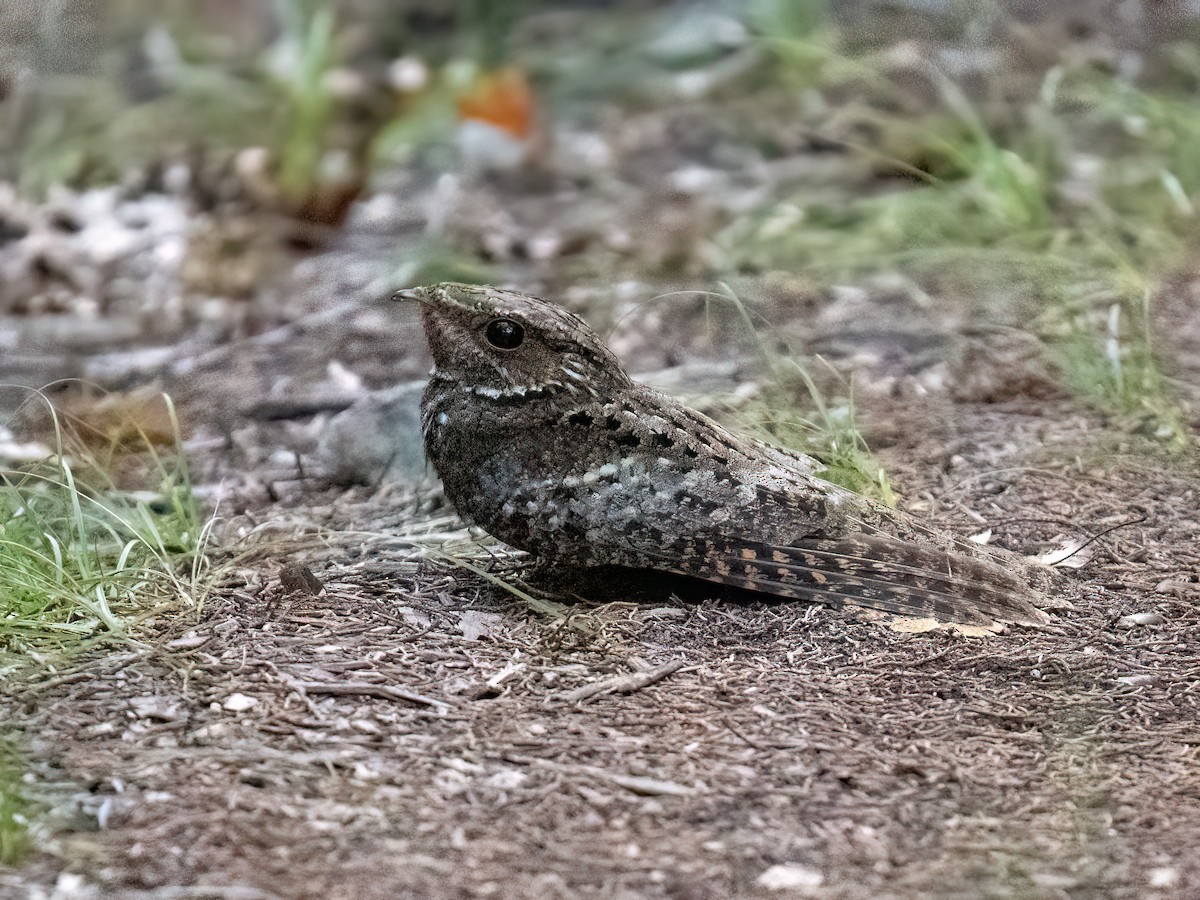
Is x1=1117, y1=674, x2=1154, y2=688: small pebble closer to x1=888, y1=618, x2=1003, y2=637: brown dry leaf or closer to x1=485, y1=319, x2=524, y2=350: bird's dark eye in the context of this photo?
x1=888, y1=618, x2=1003, y2=637: brown dry leaf

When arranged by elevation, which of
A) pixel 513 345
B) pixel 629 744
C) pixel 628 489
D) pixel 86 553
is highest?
pixel 513 345

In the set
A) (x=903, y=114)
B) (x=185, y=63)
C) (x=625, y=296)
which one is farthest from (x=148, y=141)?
(x=903, y=114)

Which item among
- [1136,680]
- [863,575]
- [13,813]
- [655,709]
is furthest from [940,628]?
[13,813]

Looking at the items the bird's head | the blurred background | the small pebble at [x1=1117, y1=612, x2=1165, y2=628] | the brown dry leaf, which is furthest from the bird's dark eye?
the small pebble at [x1=1117, y1=612, x2=1165, y2=628]

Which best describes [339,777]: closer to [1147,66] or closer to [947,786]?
[947,786]

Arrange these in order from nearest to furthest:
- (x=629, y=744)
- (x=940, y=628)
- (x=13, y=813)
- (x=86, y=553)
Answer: (x=13, y=813), (x=629, y=744), (x=940, y=628), (x=86, y=553)

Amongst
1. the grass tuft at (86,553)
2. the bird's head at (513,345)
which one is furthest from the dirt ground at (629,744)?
the bird's head at (513,345)

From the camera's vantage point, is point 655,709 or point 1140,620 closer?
point 655,709

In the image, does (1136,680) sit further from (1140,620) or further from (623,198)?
(623,198)
